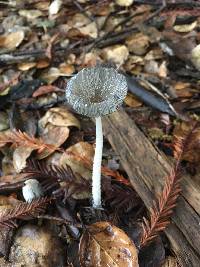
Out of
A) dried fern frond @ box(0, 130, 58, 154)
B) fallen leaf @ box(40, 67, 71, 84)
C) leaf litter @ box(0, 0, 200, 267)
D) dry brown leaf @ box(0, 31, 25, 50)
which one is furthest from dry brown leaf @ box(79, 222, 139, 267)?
dry brown leaf @ box(0, 31, 25, 50)

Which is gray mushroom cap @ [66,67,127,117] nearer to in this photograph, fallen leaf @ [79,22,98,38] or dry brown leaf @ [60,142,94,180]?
dry brown leaf @ [60,142,94,180]

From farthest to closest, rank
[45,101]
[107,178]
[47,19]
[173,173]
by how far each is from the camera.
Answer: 1. [47,19]
2. [45,101]
3. [107,178]
4. [173,173]

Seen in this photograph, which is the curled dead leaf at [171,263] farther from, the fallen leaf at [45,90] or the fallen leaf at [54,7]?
the fallen leaf at [54,7]

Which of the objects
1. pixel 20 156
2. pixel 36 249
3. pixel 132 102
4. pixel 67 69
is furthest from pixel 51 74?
pixel 36 249

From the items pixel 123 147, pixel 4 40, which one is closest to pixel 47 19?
pixel 4 40

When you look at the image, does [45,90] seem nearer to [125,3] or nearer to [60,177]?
[60,177]

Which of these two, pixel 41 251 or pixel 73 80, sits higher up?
pixel 73 80

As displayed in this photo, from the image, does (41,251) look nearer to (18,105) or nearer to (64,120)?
(64,120)
